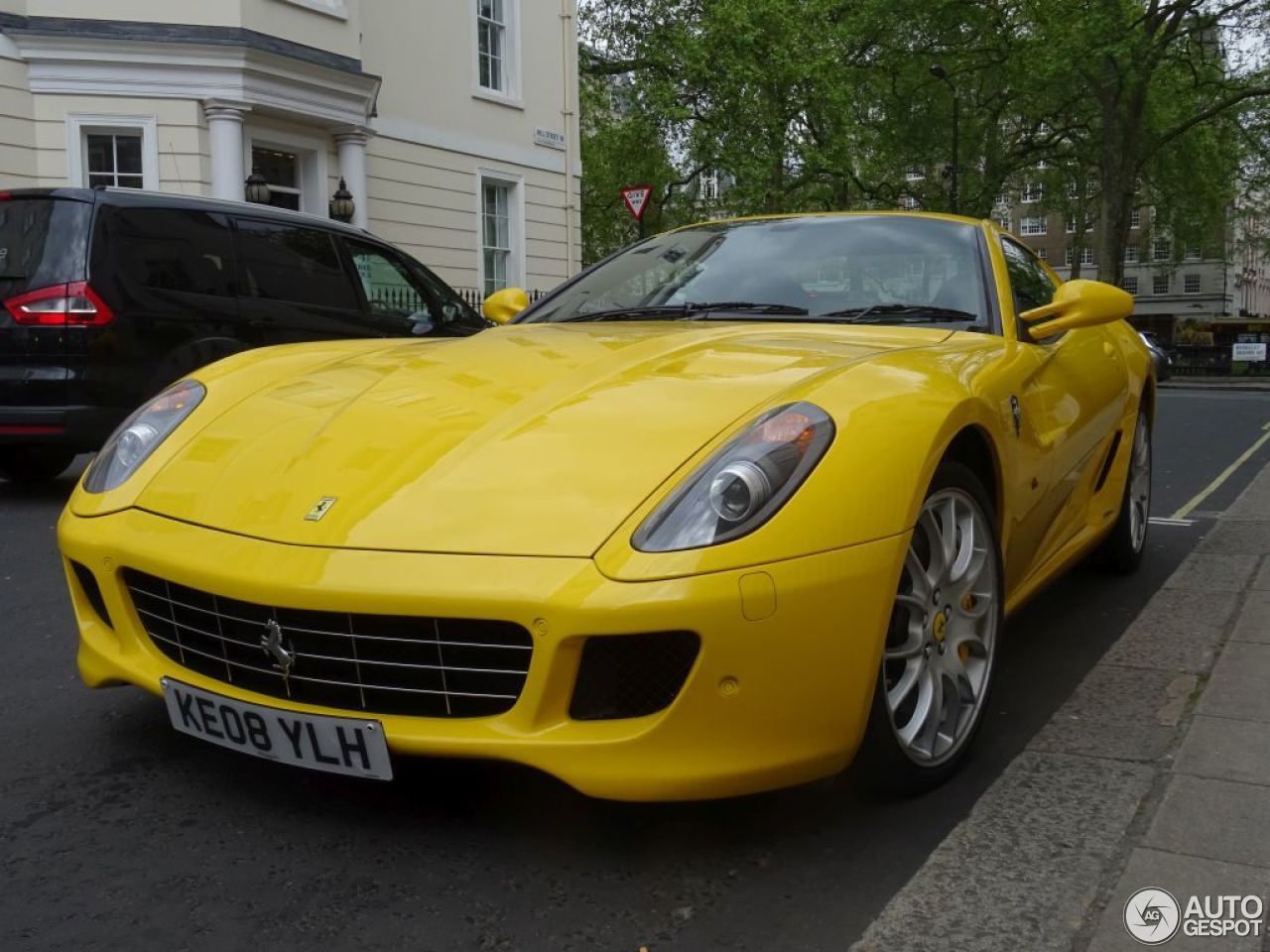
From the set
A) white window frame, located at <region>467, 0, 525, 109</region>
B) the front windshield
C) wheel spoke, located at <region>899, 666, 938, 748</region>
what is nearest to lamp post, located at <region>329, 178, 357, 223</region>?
white window frame, located at <region>467, 0, 525, 109</region>

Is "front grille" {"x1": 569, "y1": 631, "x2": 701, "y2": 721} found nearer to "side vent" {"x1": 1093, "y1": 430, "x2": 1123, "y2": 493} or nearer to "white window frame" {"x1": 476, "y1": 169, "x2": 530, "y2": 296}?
"side vent" {"x1": 1093, "y1": 430, "x2": 1123, "y2": 493}

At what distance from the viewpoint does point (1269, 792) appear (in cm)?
258

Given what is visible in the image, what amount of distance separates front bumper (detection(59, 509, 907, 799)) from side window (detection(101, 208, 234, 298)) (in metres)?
4.85

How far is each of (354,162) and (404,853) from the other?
15.1m

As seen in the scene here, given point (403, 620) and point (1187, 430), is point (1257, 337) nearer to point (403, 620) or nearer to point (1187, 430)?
point (1187, 430)

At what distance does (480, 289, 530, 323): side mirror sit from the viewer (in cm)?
435

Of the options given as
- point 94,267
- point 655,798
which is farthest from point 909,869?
point 94,267

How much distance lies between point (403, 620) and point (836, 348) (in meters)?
1.37

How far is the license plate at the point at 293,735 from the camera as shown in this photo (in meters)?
2.23

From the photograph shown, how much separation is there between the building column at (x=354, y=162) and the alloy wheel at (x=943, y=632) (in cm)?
1438

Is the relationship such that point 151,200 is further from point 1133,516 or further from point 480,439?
point 1133,516

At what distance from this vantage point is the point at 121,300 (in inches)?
259

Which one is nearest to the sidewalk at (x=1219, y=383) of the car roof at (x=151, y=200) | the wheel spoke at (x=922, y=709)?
the car roof at (x=151, y=200)

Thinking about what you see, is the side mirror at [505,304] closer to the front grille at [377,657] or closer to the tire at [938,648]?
the tire at [938,648]
